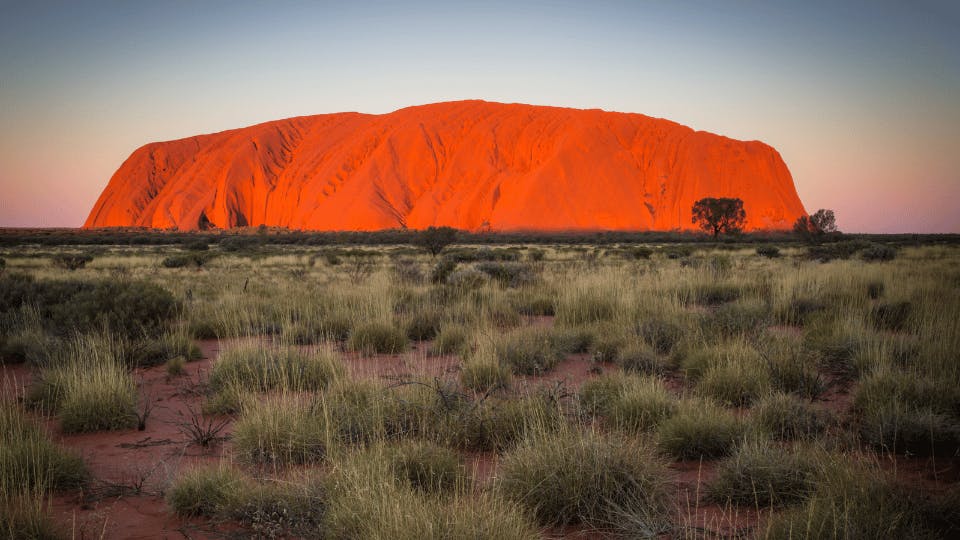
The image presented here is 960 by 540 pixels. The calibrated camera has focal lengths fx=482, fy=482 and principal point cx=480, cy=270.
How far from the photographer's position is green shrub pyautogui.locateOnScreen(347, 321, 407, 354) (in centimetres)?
674

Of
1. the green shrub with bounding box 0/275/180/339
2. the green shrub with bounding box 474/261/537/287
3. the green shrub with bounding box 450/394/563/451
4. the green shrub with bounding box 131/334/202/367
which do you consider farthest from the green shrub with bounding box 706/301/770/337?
the green shrub with bounding box 0/275/180/339

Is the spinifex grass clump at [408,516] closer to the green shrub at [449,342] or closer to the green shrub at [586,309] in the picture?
the green shrub at [449,342]

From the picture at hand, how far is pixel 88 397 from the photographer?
4.23 m

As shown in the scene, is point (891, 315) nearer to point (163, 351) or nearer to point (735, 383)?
point (735, 383)

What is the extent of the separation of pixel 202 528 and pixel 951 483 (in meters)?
4.22

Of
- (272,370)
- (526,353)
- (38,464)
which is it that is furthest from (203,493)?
(526,353)

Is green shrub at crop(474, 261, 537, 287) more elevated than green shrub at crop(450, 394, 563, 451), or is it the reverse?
green shrub at crop(474, 261, 537, 287)

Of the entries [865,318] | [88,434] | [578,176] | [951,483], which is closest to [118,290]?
[88,434]

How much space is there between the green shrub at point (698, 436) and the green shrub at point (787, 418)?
249 millimetres

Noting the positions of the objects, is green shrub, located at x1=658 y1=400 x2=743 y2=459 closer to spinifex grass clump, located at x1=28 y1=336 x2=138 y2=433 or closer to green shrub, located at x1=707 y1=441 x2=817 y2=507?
green shrub, located at x1=707 y1=441 x2=817 y2=507

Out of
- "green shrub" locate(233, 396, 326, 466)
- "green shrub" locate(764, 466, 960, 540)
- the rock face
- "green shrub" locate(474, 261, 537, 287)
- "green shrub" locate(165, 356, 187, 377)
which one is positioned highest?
the rock face

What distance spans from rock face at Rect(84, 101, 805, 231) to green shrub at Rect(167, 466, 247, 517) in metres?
73.1

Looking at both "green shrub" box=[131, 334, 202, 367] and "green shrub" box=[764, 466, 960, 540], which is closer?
"green shrub" box=[764, 466, 960, 540]

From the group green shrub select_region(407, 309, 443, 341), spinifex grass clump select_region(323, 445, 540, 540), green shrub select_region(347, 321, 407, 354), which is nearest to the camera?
spinifex grass clump select_region(323, 445, 540, 540)
